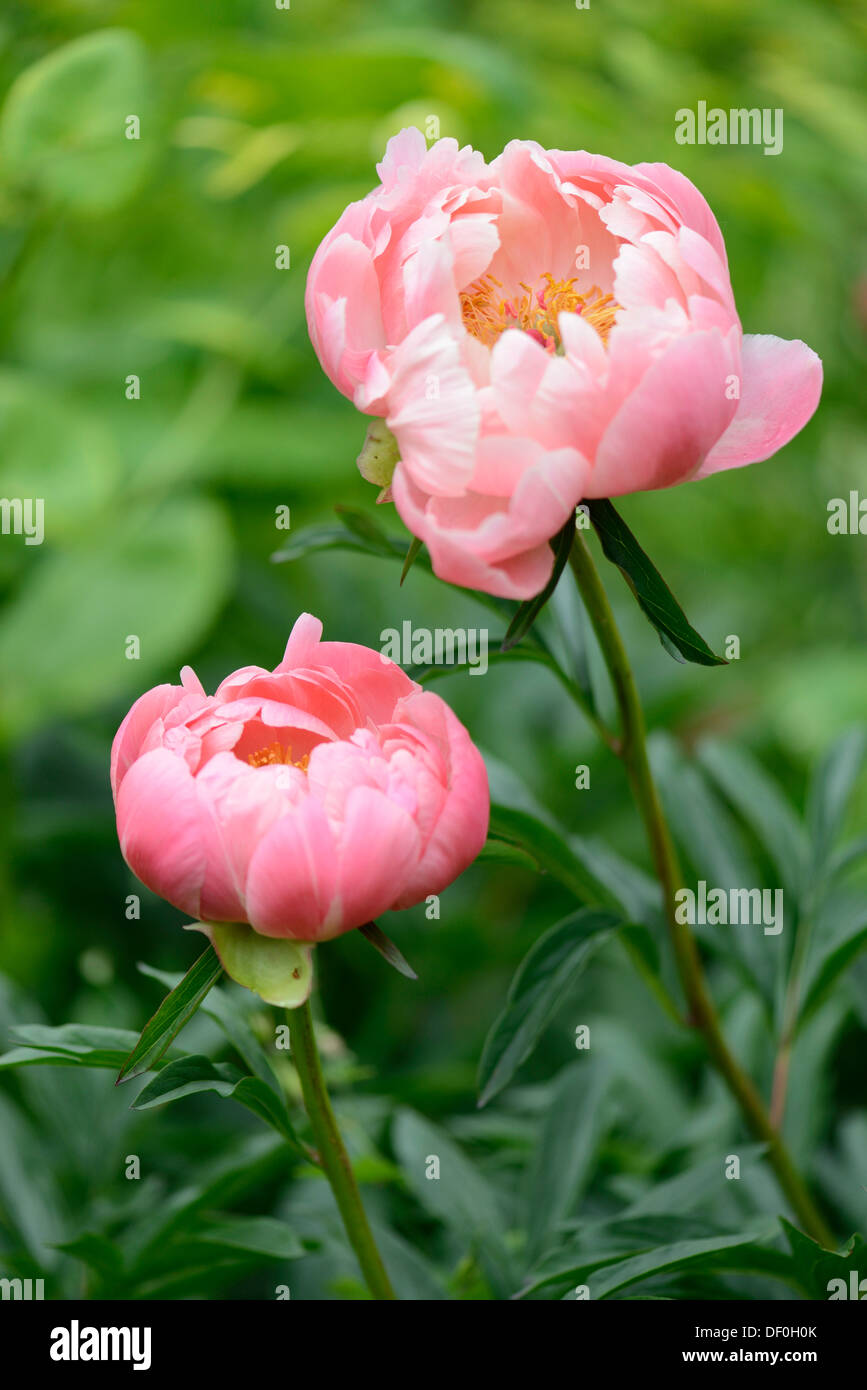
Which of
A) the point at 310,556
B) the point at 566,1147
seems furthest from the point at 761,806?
the point at 310,556

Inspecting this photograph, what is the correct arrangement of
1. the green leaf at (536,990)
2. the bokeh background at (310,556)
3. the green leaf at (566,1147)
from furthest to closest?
1. the bokeh background at (310,556)
2. the green leaf at (566,1147)
3. the green leaf at (536,990)

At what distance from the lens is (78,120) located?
A: 75cm

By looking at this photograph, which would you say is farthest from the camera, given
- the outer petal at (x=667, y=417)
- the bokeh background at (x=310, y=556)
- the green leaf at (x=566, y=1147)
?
the bokeh background at (x=310, y=556)

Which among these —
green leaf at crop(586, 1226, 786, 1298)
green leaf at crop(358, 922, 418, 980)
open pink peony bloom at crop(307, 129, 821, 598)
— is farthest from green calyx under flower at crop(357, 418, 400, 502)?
green leaf at crop(586, 1226, 786, 1298)

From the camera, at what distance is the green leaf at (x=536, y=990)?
1.33ft

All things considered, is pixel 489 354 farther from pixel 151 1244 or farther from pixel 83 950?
pixel 83 950

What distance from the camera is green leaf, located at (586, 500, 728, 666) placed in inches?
13.6

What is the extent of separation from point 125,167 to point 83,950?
1.66 ft

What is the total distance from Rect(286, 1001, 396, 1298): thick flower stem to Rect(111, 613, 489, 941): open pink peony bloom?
47 millimetres

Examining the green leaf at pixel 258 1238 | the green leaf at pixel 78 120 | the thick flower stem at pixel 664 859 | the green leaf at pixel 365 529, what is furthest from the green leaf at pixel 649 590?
the green leaf at pixel 78 120

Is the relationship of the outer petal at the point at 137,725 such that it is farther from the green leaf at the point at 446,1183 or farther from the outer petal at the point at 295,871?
the green leaf at the point at 446,1183

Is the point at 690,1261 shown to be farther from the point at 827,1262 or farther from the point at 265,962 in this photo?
the point at 265,962

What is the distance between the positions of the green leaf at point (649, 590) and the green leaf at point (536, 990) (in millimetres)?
131
